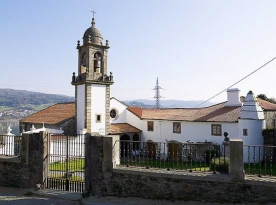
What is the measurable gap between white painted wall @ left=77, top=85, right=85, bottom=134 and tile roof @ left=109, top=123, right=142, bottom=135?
333cm

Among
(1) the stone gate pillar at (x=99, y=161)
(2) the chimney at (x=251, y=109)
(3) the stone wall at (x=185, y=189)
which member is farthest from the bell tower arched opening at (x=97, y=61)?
(3) the stone wall at (x=185, y=189)

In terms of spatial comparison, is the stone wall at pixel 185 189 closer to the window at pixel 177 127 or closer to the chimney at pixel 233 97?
the window at pixel 177 127

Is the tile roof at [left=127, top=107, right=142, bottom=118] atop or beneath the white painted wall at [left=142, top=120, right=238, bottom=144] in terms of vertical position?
atop

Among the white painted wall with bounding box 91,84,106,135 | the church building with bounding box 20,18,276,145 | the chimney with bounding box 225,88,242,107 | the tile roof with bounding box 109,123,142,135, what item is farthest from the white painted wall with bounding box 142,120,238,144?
the white painted wall with bounding box 91,84,106,135

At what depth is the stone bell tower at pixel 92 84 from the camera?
25.7m

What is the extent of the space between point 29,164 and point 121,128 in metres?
19.2

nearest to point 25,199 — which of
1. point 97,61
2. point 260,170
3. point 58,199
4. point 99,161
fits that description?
point 58,199

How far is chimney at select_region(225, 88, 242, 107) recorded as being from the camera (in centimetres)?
2722

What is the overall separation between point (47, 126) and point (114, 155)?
772 inches

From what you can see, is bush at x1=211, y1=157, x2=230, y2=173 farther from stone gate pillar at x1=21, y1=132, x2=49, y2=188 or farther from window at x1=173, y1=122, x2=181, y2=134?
window at x1=173, y1=122, x2=181, y2=134

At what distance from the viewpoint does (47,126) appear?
91.1 ft

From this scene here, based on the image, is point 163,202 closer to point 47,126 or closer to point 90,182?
point 90,182

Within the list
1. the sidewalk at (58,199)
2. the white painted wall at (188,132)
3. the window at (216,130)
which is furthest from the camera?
the window at (216,130)

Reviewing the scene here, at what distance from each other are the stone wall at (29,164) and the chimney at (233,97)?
20.9 meters
